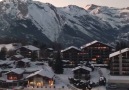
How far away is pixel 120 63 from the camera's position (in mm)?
92562

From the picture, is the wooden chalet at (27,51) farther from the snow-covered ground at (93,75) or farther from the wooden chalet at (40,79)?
the wooden chalet at (40,79)

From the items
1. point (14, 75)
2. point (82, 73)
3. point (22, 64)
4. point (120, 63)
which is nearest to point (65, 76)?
point (82, 73)

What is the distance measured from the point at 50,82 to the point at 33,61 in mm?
25608

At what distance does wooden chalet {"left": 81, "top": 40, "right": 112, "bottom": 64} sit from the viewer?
4491 inches

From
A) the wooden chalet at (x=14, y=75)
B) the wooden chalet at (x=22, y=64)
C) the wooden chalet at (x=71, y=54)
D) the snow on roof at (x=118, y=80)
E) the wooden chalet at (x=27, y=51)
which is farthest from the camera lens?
the wooden chalet at (x=27, y=51)

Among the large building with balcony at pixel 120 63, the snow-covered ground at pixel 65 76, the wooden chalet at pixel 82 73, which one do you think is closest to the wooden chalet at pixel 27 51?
the snow-covered ground at pixel 65 76

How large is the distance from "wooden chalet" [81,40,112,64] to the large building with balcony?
781 inches

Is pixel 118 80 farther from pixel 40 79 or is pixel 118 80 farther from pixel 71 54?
pixel 71 54

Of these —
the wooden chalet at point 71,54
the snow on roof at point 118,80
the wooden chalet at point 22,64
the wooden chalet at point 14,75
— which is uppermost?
the wooden chalet at point 71,54

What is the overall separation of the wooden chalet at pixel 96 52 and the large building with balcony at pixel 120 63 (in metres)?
19.8

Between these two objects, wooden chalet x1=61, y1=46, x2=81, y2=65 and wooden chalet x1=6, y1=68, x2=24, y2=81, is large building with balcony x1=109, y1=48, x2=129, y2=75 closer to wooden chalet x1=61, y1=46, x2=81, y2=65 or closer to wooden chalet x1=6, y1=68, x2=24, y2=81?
wooden chalet x1=61, y1=46, x2=81, y2=65

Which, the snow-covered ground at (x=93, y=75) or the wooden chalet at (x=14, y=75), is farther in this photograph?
the wooden chalet at (x=14, y=75)

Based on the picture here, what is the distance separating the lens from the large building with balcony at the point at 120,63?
92062 mm

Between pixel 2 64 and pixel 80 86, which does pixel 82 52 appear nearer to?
pixel 2 64
